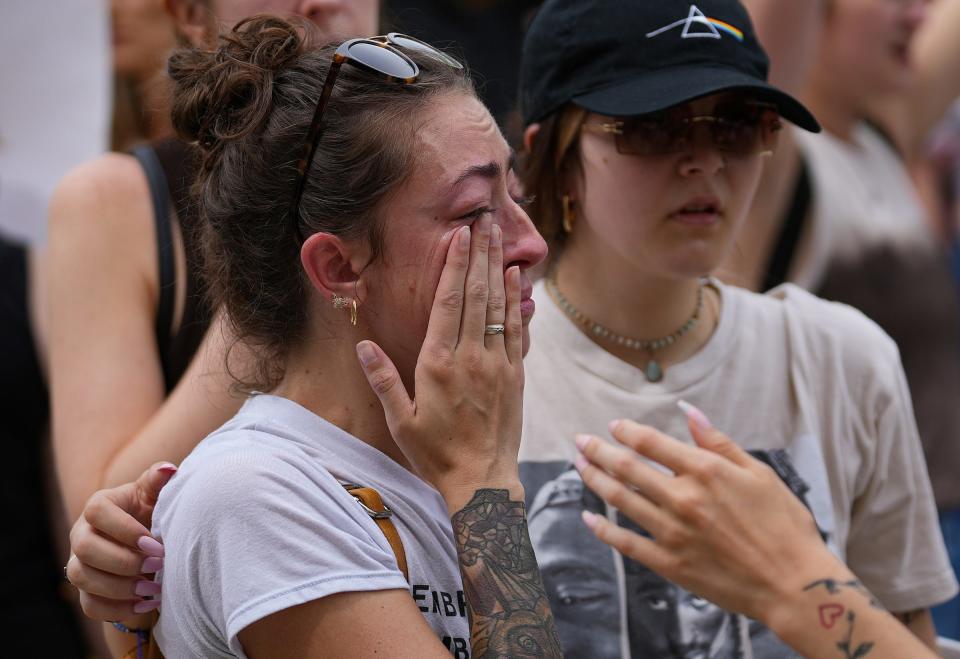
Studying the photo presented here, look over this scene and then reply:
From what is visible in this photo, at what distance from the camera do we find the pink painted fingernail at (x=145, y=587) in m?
1.93

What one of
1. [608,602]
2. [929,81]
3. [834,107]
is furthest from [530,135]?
[929,81]

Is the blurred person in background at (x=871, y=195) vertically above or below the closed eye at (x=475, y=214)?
below

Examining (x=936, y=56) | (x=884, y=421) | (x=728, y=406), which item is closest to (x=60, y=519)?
(x=728, y=406)

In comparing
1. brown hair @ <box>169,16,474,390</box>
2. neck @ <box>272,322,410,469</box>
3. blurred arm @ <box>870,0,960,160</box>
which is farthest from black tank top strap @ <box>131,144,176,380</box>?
blurred arm @ <box>870,0,960,160</box>

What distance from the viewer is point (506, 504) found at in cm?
193

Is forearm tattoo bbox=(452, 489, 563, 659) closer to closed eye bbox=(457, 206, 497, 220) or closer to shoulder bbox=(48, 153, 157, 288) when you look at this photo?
closed eye bbox=(457, 206, 497, 220)

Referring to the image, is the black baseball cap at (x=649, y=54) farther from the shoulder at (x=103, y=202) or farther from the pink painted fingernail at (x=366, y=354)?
the shoulder at (x=103, y=202)

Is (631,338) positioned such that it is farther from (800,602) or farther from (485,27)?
(485,27)

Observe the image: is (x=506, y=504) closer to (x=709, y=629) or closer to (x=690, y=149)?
(x=709, y=629)

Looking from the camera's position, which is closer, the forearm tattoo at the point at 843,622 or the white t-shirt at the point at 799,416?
the forearm tattoo at the point at 843,622

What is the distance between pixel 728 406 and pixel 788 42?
1.20 meters

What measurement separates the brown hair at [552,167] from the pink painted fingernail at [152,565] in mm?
1109

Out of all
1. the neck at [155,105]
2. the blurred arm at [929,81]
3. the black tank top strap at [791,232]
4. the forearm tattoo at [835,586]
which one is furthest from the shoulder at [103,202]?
the blurred arm at [929,81]

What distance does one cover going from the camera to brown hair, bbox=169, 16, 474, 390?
200 cm
